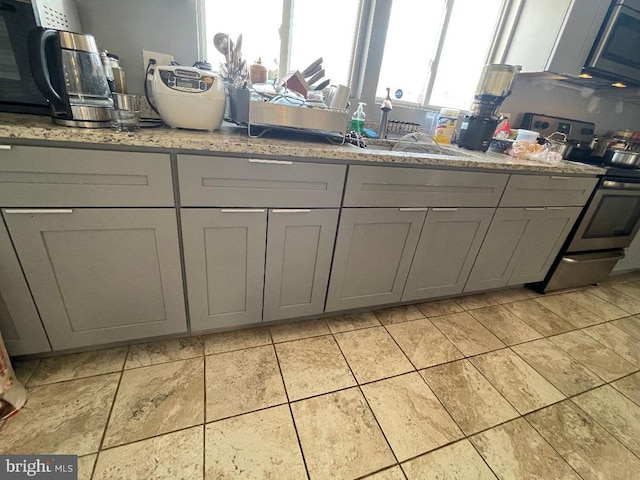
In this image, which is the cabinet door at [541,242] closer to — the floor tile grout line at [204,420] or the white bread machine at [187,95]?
the white bread machine at [187,95]

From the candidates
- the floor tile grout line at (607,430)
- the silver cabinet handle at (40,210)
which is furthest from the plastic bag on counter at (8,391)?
the floor tile grout line at (607,430)

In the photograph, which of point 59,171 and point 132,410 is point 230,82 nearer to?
point 59,171

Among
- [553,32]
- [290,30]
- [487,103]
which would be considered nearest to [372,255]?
[487,103]

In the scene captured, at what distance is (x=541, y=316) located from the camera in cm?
190

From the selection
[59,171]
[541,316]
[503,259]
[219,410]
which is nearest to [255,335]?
[219,410]

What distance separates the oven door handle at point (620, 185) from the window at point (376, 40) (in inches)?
45.7

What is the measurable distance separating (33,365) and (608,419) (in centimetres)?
249

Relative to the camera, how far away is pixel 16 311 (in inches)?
40.5

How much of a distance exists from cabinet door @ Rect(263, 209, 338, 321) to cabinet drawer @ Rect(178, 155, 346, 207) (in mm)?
65

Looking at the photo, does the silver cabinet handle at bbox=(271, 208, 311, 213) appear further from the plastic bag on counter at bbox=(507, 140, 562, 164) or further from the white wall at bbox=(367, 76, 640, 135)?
the plastic bag on counter at bbox=(507, 140, 562, 164)

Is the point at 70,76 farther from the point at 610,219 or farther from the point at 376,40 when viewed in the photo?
the point at 610,219

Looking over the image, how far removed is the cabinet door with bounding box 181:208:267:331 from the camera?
112 cm

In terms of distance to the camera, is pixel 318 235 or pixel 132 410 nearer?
pixel 132 410

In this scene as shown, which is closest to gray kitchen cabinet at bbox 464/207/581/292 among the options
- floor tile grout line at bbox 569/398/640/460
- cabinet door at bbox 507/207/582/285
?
cabinet door at bbox 507/207/582/285
